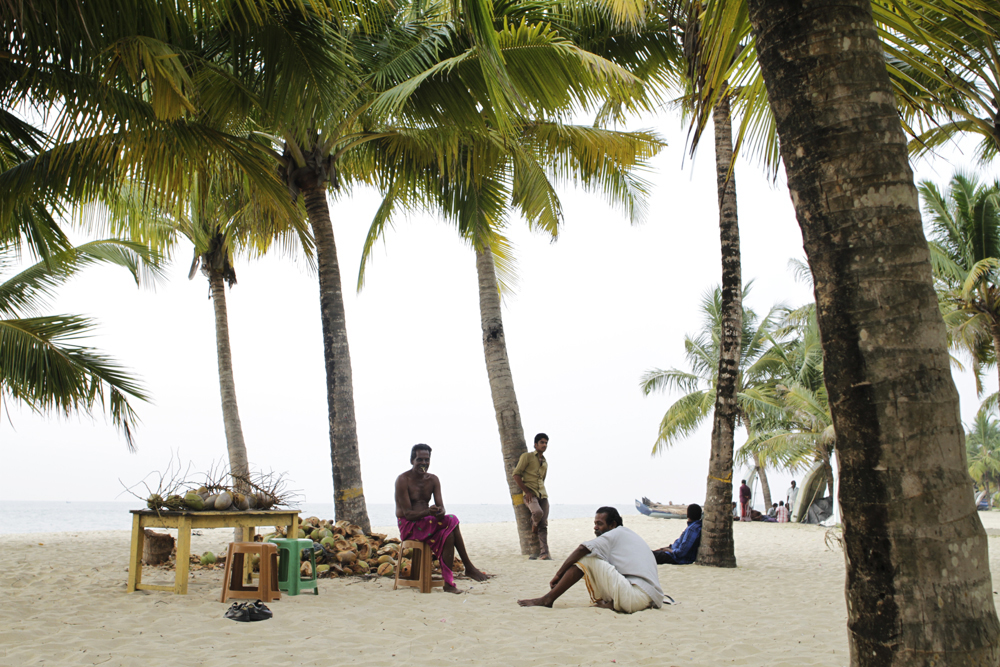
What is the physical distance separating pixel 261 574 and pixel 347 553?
192 centimetres

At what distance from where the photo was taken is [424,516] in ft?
20.6

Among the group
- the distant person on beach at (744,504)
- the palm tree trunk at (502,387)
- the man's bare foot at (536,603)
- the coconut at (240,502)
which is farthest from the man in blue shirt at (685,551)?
the distant person on beach at (744,504)

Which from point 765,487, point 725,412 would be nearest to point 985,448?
point 765,487

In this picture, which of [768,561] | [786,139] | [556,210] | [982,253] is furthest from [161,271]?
[982,253]

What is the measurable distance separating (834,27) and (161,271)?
13.9m

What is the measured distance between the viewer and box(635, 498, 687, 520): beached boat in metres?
24.4

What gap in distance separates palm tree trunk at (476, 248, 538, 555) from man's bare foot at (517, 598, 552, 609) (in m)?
4.08

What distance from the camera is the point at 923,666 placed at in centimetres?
199

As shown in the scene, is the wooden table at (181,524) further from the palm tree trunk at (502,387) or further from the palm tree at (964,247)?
the palm tree at (964,247)

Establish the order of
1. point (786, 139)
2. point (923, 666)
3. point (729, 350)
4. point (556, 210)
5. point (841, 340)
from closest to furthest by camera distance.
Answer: point (923, 666) → point (841, 340) → point (786, 139) → point (729, 350) → point (556, 210)

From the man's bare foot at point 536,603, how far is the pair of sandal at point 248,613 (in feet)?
6.26

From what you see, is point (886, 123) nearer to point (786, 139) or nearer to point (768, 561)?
point (786, 139)

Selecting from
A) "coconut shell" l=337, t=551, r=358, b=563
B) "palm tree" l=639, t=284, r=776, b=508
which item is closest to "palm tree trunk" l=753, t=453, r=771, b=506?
"palm tree" l=639, t=284, r=776, b=508

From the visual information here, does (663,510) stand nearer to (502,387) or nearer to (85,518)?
(502,387)
